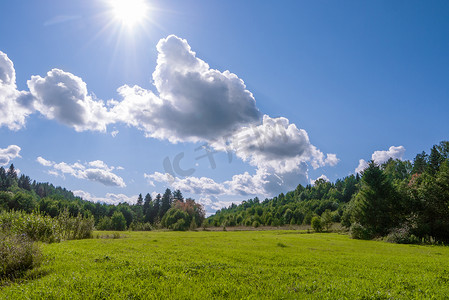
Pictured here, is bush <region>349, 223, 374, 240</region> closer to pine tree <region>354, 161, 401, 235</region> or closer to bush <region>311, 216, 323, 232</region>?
pine tree <region>354, 161, 401, 235</region>

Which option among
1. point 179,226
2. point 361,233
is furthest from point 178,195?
point 361,233

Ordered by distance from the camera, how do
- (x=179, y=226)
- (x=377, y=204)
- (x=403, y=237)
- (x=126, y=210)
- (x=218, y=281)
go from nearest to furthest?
(x=218, y=281), (x=403, y=237), (x=377, y=204), (x=179, y=226), (x=126, y=210)

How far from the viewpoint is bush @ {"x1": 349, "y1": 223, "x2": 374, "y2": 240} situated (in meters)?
33.8

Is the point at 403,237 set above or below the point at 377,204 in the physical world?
below

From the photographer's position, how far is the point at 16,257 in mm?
8484

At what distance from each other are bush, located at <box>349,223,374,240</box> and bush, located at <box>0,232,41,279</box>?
38.3 meters

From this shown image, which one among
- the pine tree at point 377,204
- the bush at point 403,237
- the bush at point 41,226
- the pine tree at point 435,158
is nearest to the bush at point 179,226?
the bush at point 41,226

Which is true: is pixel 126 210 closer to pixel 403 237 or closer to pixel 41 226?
pixel 41 226

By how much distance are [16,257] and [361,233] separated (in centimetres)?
3913

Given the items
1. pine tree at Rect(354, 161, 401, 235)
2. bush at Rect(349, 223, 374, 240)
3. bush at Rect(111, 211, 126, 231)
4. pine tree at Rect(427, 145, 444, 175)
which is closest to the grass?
bush at Rect(349, 223, 374, 240)

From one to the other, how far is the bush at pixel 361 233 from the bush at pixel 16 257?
126 ft

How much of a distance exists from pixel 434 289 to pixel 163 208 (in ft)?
329

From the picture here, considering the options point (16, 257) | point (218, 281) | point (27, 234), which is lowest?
point (27, 234)

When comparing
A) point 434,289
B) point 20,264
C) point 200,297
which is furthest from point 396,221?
point 20,264
